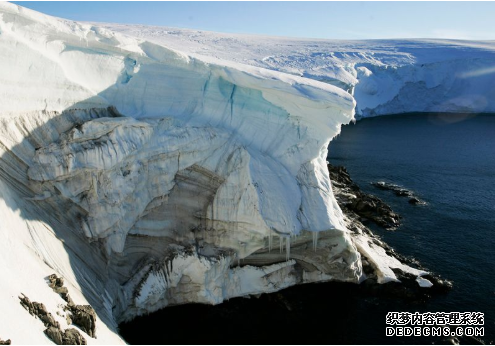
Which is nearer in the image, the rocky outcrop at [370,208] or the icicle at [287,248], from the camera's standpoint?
the icicle at [287,248]

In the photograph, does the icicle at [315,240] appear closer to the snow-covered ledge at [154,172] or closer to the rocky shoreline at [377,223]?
the snow-covered ledge at [154,172]

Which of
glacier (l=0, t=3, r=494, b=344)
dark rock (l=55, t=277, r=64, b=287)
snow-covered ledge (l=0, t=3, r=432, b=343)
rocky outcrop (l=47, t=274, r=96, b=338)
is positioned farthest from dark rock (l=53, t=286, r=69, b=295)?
snow-covered ledge (l=0, t=3, r=432, b=343)

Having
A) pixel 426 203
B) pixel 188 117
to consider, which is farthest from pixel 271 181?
pixel 426 203

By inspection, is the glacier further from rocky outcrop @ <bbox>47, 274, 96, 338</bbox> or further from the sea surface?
the sea surface

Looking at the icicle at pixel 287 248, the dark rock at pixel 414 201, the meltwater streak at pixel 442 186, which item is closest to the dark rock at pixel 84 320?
the icicle at pixel 287 248

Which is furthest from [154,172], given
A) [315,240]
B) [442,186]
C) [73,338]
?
[442,186]
